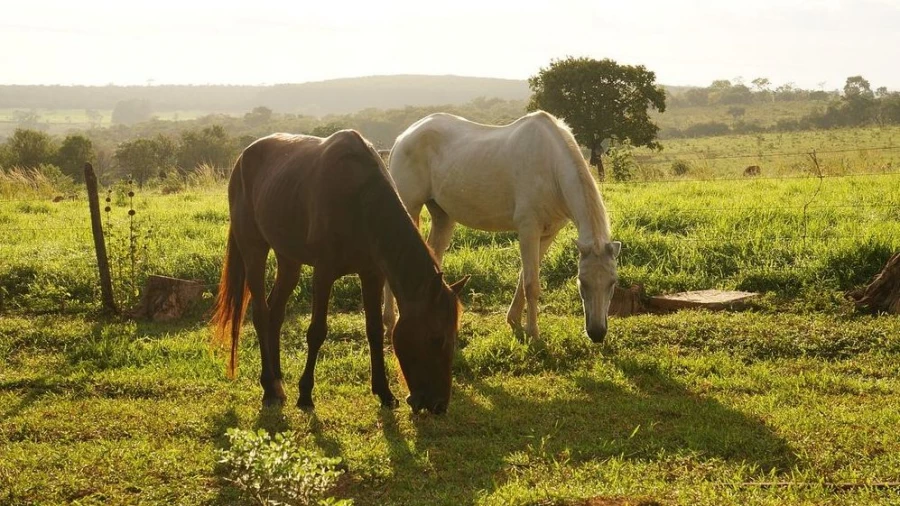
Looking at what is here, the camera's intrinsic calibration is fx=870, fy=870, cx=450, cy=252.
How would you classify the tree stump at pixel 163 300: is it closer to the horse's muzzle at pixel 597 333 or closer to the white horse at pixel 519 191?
A: the white horse at pixel 519 191

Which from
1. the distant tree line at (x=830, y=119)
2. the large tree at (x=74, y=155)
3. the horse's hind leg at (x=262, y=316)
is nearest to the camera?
the horse's hind leg at (x=262, y=316)

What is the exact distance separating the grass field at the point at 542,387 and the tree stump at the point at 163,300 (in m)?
0.26

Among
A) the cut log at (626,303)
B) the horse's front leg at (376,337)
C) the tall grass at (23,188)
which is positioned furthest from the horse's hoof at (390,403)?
the tall grass at (23,188)

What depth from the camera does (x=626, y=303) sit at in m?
8.91

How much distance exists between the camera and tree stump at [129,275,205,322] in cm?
903

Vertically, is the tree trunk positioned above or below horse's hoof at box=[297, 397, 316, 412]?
above

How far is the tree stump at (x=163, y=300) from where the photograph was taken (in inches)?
356

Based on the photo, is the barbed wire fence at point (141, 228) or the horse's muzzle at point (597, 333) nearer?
the horse's muzzle at point (597, 333)

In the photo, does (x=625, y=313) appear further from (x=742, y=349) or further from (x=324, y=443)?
(x=324, y=443)

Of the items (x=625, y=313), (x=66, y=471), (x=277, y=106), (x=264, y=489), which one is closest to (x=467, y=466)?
(x=264, y=489)

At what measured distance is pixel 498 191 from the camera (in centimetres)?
829

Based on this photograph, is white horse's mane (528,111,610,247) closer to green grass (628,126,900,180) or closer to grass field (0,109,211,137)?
green grass (628,126,900,180)

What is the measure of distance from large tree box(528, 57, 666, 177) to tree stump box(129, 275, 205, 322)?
1927cm

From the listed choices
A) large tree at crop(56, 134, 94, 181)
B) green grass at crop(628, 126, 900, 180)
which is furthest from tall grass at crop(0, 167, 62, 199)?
green grass at crop(628, 126, 900, 180)
